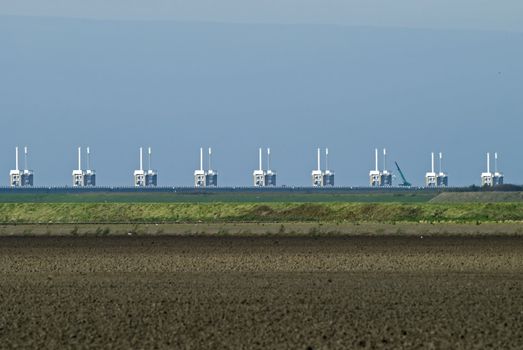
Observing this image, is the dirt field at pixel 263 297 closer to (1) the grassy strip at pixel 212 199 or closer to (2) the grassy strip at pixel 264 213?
(2) the grassy strip at pixel 264 213

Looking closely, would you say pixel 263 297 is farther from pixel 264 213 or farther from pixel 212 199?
pixel 212 199

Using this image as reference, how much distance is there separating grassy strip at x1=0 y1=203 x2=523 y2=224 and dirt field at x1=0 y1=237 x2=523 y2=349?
31.0 meters

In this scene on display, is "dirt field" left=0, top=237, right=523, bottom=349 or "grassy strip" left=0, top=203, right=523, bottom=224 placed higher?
"grassy strip" left=0, top=203, right=523, bottom=224

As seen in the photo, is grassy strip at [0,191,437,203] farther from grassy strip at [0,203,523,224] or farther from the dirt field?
the dirt field

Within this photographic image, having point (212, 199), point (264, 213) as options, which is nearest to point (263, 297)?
point (264, 213)

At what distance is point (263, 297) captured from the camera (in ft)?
96.0

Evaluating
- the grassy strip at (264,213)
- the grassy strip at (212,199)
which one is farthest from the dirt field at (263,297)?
the grassy strip at (212,199)

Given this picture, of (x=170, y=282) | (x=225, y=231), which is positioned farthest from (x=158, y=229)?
(x=170, y=282)

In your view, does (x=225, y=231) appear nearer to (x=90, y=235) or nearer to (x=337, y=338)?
(x=90, y=235)

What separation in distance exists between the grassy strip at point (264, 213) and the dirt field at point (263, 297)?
30957mm

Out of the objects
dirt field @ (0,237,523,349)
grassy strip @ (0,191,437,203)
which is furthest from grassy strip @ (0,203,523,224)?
grassy strip @ (0,191,437,203)

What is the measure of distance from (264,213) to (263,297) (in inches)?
2195

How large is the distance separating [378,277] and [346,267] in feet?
12.7

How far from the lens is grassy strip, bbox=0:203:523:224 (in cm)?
8006
